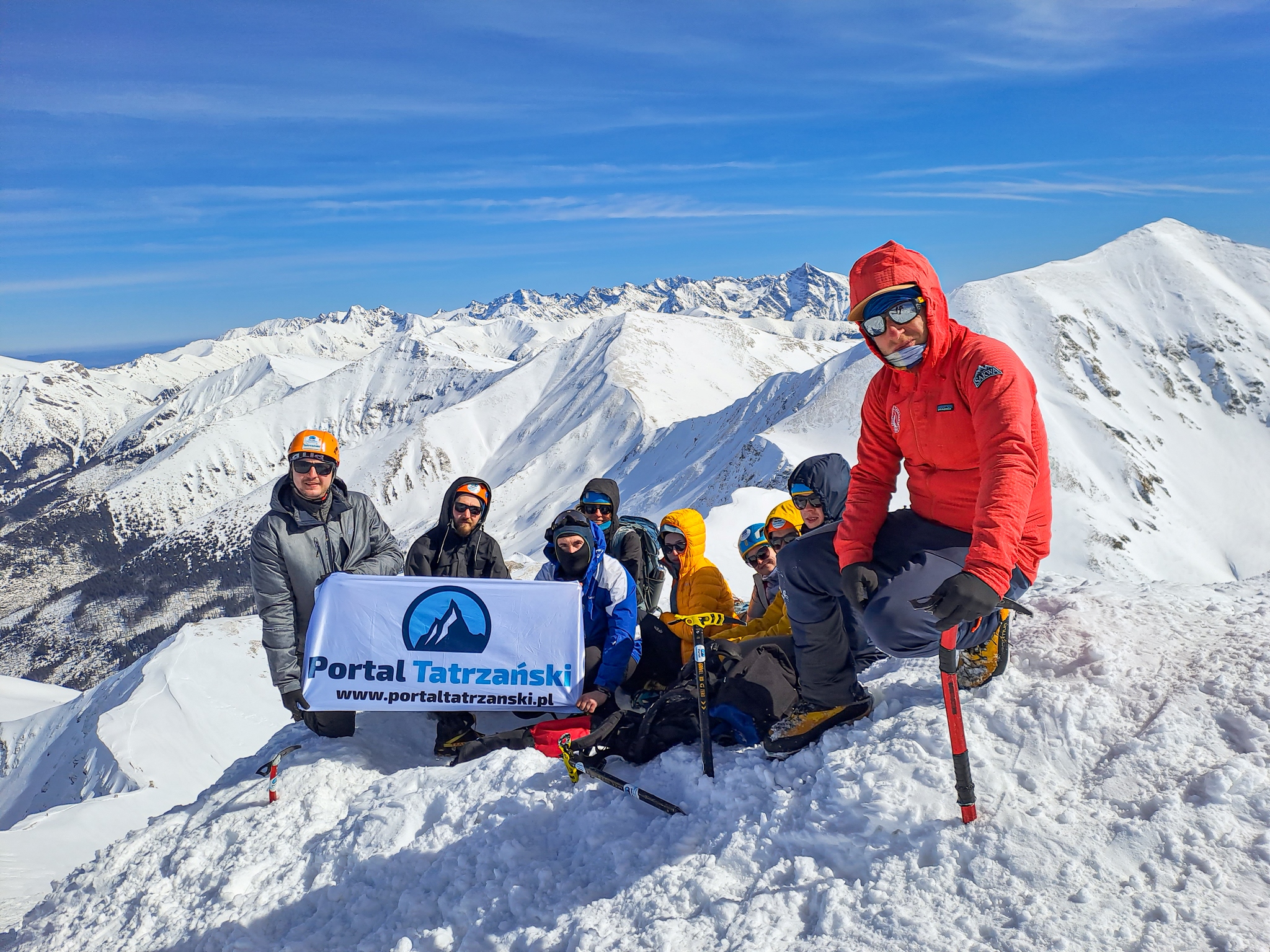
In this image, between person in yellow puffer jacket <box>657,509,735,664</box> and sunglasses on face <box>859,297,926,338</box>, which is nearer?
sunglasses on face <box>859,297,926,338</box>

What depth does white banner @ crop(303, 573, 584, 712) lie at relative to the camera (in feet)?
24.1

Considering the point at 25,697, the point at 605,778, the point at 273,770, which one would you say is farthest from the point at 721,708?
the point at 25,697

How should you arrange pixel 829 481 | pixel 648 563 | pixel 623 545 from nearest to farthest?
pixel 829 481 → pixel 623 545 → pixel 648 563

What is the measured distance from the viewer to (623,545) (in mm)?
9328

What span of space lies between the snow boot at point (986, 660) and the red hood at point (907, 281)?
1929mm

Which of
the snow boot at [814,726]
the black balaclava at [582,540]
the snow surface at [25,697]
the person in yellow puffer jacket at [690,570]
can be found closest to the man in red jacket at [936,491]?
the snow boot at [814,726]

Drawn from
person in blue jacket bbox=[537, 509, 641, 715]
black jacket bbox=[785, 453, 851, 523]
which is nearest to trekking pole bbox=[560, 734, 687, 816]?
person in blue jacket bbox=[537, 509, 641, 715]

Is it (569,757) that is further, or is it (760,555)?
(760,555)

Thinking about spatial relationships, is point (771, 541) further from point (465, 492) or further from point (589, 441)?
point (589, 441)

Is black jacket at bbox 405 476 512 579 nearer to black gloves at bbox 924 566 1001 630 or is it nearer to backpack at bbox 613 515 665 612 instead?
backpack at bbox 613 515 665 612

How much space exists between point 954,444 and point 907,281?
1.10 meters

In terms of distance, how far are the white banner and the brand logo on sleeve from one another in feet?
14.5

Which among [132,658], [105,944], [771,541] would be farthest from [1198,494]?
[132,658]

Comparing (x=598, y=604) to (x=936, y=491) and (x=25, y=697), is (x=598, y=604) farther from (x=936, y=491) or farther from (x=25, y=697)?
(x=25, y=697)
